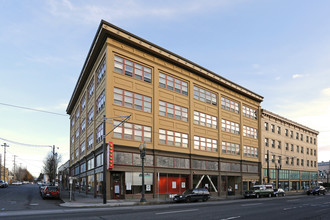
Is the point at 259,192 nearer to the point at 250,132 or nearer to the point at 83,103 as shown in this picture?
the point at 250,132

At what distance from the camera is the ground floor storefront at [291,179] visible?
6084 centimetres

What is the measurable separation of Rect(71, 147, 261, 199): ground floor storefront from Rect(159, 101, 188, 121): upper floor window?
501 centimetres

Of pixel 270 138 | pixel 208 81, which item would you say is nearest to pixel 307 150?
pixel 270 138

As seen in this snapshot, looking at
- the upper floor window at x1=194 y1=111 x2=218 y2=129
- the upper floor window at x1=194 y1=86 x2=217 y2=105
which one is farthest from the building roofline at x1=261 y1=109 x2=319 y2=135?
the upper floor window at x1=194 y1=111 x2=218 y2=129

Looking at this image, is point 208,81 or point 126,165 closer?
point 126,165

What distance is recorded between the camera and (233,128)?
5162 centimetres

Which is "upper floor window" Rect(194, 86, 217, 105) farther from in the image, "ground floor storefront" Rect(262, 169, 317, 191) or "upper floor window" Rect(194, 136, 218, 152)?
"ground floor storefront" Rect(262, 169, 317, 191)

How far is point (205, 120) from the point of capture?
45500mm

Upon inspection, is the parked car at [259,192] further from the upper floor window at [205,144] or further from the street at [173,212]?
the street at [173,212]

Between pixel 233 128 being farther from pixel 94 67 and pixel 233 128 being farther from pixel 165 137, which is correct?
pixel 94 67

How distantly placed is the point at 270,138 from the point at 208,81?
22156 mm

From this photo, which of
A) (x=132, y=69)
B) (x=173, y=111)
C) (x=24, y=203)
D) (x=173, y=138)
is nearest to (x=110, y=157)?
(x=24, y=203)

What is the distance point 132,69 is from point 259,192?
24.9 meters

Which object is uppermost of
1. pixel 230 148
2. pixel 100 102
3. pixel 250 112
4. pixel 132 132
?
pixel 250 112
